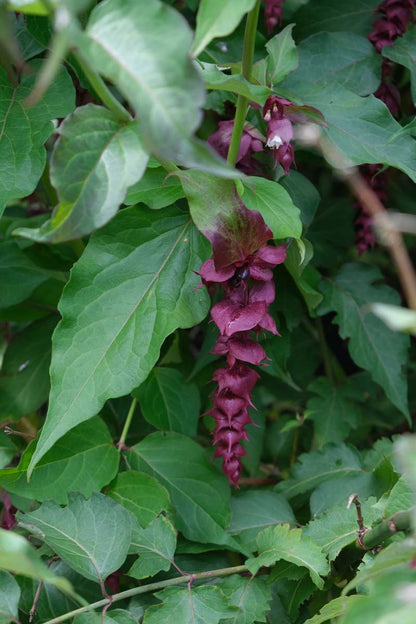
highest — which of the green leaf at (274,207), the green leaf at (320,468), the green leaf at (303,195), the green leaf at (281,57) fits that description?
the green leaf at (281,57)

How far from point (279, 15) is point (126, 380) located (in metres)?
0.53

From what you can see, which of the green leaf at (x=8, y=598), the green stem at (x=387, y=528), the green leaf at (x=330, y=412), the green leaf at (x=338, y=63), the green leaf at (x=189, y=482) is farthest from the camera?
the green leaf at (x=330, y=412)

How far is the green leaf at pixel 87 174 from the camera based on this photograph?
0.58m

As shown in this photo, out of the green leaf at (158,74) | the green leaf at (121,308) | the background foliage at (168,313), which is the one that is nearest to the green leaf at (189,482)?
the background foliage at (168,313)

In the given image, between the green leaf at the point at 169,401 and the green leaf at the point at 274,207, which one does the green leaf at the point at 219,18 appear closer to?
the green leaf at the point at 274,207

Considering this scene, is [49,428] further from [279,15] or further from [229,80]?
[279,15]

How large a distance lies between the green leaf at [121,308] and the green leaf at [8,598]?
0.11 m

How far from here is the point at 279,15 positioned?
3.14 ft

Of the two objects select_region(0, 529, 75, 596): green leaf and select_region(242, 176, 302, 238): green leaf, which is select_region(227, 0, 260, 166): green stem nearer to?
select_region(242, 176, 302, 238): green leaf

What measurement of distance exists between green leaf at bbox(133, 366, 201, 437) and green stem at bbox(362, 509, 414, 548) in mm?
396

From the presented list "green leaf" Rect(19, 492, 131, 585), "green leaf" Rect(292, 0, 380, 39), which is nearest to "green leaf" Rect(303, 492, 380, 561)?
"green leaf" Rect(19, 492, 131, 585)

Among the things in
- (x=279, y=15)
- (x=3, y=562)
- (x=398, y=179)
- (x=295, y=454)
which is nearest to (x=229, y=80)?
(x=279, y=15)

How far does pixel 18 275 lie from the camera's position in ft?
3.66

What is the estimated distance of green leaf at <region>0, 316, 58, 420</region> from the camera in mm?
1107
